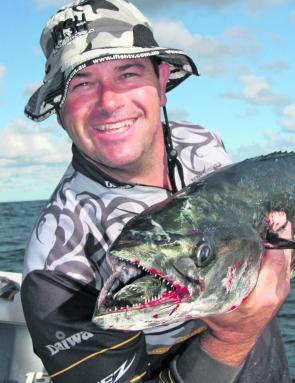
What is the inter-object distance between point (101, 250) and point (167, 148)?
3.60 ft

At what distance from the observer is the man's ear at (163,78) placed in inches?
180

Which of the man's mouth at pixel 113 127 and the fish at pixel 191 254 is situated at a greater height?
the man's mouth at pixel 113 127

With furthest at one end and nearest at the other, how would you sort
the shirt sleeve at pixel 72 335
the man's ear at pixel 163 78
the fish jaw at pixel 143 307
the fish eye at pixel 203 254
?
the man's ear at pixel 163 78, the shirt sleeve at pixel 72 335, the fish eye at pixel 203 254, the fish jaw at pixel 143 307

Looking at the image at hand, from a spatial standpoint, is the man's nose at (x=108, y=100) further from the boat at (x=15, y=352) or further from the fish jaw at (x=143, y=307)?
the boat at (x=15, y=352)

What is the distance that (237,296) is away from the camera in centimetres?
319

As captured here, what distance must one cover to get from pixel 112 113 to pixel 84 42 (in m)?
0.52

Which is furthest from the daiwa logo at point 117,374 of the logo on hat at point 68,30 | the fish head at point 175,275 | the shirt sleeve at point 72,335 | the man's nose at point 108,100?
the logo on hat at point 68,30

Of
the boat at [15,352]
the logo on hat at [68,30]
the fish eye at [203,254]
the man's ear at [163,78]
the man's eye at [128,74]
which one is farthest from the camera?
the boat at [15,352]

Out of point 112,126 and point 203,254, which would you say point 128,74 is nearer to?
point 112,126

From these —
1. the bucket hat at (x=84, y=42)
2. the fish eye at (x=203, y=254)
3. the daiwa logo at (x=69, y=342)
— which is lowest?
the daiwa logo at (x=69, y=342)

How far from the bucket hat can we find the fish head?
54.9 inches

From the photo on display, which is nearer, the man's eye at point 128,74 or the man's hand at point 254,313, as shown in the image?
the man's hand at point 254,313

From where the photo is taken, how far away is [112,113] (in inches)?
160

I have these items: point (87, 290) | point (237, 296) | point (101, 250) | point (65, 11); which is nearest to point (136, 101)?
point (65, 11)
